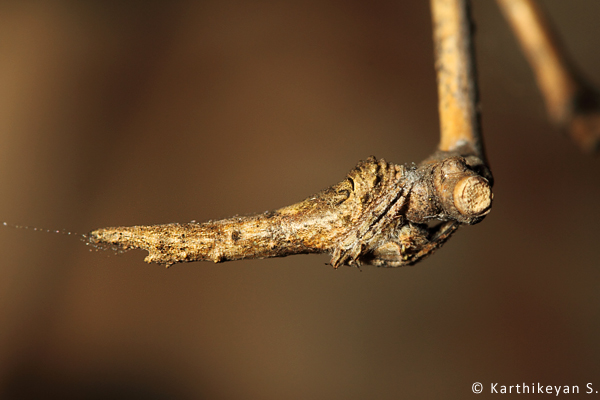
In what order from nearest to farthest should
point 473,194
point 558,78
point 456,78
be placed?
point 473,194, point 456,78, point 558,78

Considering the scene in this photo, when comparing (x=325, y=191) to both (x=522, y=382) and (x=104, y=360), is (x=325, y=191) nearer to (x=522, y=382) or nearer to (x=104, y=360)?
(x=104, y=360)

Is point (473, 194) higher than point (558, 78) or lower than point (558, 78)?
lower

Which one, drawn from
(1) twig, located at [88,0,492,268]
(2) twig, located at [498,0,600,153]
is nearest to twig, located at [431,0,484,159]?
(1) twig, located at [88,0,492,268]

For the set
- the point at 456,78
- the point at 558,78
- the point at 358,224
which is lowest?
the point at 358,224

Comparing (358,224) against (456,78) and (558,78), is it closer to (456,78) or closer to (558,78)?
(456,78)

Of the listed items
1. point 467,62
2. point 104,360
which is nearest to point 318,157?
point 104,360

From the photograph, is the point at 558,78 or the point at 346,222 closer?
the point at 346,222

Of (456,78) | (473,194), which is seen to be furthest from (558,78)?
(473,194)
